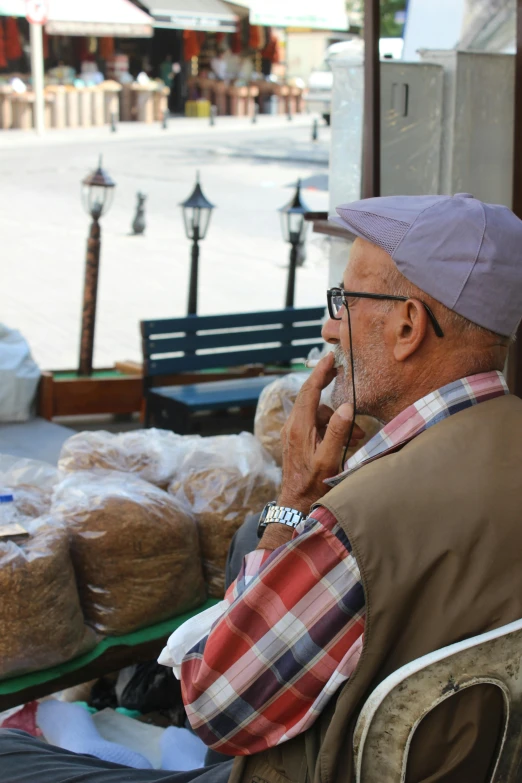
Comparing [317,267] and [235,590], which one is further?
[317,267]

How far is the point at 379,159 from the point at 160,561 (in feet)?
6.26

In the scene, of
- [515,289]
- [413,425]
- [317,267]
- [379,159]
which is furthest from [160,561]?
[317,267]

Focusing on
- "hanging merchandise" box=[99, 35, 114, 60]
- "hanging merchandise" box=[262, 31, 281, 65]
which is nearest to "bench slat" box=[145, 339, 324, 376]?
"hanging merchandise" box=[99, 35, 114, 60]

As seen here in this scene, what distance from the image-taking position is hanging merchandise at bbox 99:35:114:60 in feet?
80.1

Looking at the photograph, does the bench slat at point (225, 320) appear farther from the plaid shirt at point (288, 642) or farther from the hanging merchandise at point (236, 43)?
the hanging merchandise at point (236, 43)

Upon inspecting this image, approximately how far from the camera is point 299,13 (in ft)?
54.4

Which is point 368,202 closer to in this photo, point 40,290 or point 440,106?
point 440,106

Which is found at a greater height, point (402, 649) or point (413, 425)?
point (413, 425)

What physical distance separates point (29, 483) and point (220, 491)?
527mm

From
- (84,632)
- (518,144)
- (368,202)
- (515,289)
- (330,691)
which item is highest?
(518,144)

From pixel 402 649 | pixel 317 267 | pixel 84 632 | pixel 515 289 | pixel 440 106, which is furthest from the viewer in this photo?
pixel 317 267

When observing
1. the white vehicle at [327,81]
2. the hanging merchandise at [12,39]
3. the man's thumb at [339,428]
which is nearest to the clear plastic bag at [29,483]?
the man's thumb at [339,428]

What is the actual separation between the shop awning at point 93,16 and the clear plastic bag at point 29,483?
18405 mm

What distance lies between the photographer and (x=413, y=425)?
1327 mm
